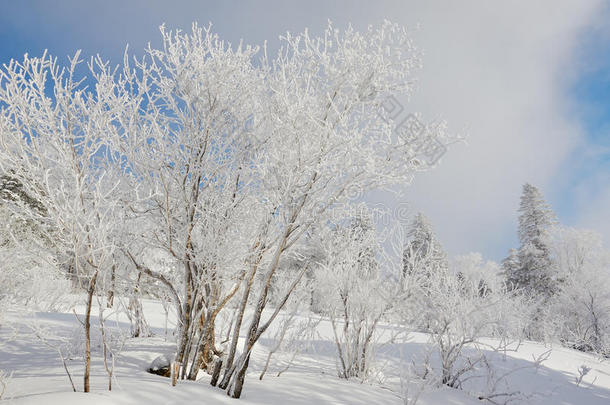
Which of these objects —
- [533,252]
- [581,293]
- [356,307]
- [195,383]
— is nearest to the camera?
[195,383]

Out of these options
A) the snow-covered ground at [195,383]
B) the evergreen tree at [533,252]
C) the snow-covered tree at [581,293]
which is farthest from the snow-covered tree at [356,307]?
the evergreen tree at [533,252]

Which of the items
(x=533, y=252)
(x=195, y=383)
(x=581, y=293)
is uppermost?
(x=533, y=252)

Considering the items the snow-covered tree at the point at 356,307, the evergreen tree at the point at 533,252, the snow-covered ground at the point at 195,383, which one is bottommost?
the snow-covered ground at the point at 195,383

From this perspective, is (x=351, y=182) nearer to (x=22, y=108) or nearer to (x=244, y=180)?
(x=244, y=180)

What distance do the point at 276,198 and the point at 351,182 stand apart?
2.96ft

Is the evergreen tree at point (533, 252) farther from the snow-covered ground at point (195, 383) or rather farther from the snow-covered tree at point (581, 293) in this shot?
the snow-covered ground at point (195, 383)

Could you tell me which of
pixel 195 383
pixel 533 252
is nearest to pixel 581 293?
pixel 533 252

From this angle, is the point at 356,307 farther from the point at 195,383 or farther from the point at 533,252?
the point at 533,252

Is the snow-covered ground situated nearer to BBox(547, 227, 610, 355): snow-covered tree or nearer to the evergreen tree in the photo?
BBox(547, 227, 610, 355): snow-covered tree

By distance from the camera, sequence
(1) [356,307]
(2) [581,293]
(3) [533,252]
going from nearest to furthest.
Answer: (1) [356,307] → (2) [581,293] → (3) [533,252]

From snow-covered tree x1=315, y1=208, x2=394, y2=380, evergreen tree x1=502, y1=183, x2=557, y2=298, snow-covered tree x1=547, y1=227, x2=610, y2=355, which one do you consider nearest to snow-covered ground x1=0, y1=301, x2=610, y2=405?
snow-covered tree x1=315, y1=208, x2=394, y2=380

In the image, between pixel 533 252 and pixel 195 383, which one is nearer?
pixel 195 383

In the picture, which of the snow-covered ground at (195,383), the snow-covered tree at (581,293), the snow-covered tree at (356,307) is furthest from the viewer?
the snow-covered tree at (581,293)

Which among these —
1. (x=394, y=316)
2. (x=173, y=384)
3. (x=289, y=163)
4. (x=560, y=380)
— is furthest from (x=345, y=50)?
(x=560, y=380)
